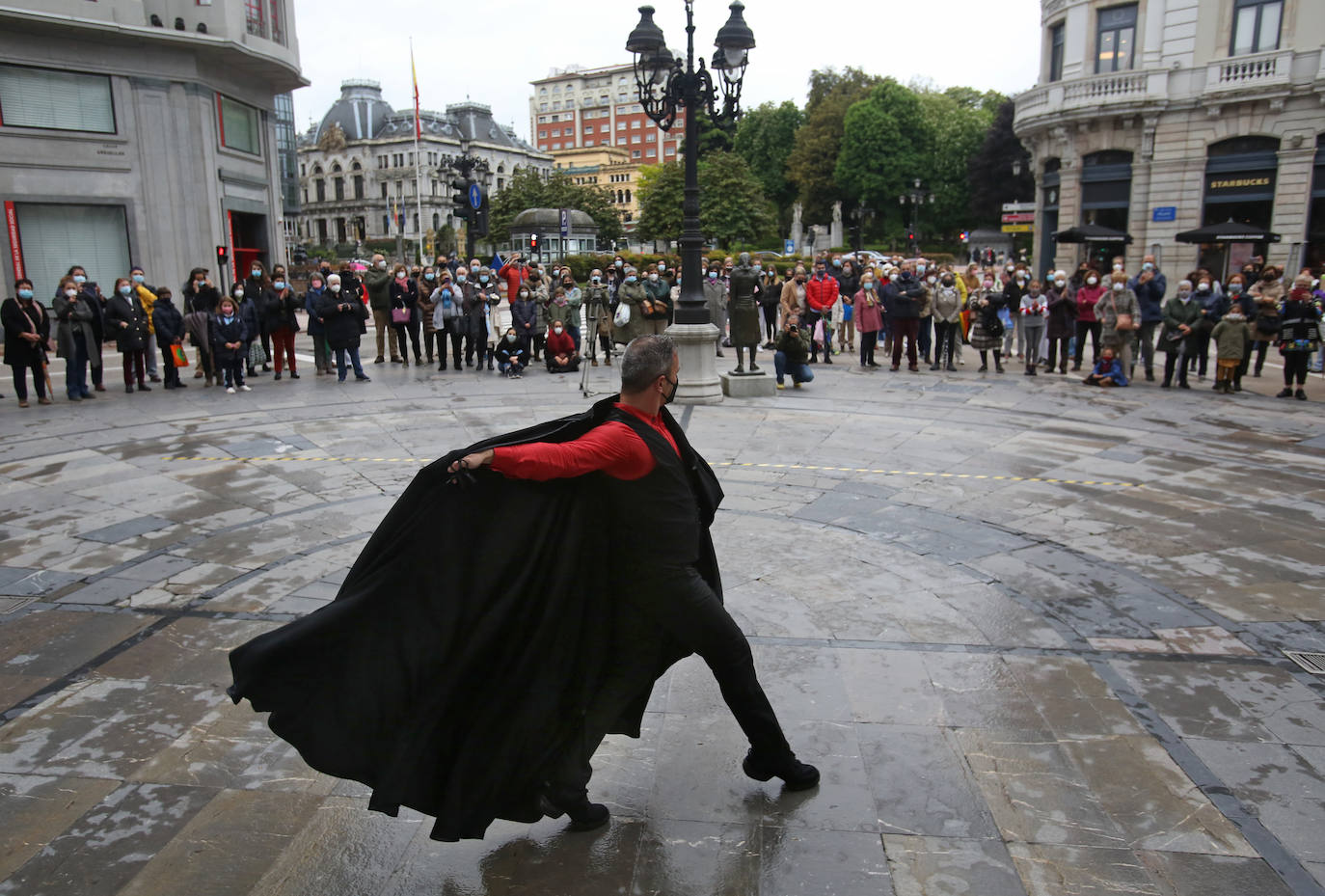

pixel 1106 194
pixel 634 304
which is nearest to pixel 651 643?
pixel 634 304

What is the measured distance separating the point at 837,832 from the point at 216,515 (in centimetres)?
630

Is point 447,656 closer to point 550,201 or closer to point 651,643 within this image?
point 651,643

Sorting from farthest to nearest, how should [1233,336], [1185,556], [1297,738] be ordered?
[1233,336] < [1185,556] < [1297,738]

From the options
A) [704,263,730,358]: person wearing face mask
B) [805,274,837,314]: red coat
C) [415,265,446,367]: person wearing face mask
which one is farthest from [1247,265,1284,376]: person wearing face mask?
[415,265,446,367]: person wearing face mask

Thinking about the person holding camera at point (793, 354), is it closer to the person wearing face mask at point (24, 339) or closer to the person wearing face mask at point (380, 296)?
the person wearing face mask at point (380, 296)

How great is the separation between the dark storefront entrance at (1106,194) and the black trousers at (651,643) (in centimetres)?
3531

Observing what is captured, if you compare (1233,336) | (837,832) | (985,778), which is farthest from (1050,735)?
(1233,336)

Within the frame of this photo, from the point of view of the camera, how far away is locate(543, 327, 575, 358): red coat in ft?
55.0

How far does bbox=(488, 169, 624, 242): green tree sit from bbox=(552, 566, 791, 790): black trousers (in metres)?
72.9

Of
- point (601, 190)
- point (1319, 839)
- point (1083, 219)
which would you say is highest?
point (601, 190)

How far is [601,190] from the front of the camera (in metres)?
82.8

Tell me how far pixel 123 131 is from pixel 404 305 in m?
12.4

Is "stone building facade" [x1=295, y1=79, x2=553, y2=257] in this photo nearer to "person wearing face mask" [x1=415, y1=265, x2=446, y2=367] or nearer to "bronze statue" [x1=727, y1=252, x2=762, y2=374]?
"person wearing face mask" [x1=415, y1=265, x2=446, y2=367]

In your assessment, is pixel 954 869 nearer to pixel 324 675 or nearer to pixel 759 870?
pixel 759 870
